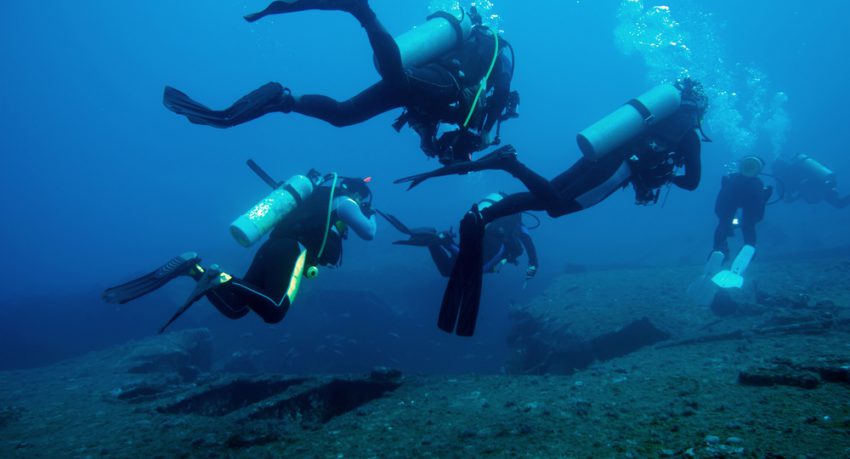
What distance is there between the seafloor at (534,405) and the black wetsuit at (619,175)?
79.5 inches

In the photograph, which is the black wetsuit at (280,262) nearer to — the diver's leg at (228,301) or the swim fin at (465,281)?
the diver's leg at (228,301)

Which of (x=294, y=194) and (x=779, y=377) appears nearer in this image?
(x=779, y=377)

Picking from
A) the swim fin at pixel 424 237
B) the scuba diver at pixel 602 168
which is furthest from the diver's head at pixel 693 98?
the swim fin at pixel 424 237

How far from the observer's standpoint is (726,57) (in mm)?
110438

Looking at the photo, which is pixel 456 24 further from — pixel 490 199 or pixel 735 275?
pixel 735 275

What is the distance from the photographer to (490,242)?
7141 mm

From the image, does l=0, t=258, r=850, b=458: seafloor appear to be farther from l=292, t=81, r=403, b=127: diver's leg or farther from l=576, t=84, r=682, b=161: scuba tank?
l=292, t=81, r=403, b=127: diver's leg

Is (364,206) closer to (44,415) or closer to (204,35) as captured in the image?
(44,415)

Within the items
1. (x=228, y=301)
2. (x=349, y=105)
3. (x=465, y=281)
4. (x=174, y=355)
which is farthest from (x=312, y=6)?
(x=174, y=355)

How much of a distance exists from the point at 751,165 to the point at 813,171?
10768 mm

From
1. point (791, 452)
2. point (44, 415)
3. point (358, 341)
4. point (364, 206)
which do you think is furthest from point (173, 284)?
point (791, 452)

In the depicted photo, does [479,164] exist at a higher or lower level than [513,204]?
higher

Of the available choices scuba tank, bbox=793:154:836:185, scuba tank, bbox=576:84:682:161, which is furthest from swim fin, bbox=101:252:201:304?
scuba tank, bbox=793:154:836:185

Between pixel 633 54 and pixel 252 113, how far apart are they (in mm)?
148041
